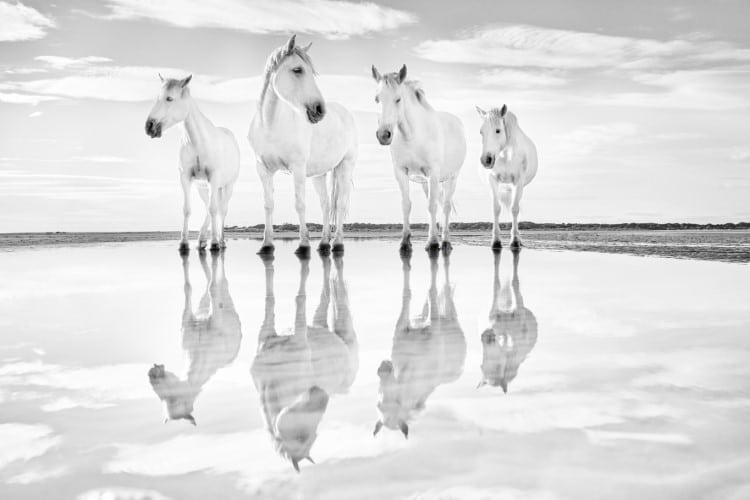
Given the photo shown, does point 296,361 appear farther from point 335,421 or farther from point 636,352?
point 636,352

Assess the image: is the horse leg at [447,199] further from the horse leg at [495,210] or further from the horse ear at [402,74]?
the horse ear at [402,74]

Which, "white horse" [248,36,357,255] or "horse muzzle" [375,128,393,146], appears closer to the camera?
"white horse" [248,36,357,255]

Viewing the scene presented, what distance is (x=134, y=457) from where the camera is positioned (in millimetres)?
1112

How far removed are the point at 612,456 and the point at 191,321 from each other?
80.0 inches

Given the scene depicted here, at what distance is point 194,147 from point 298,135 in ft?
6.03

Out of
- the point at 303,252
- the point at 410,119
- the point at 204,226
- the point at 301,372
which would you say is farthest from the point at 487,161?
the point at 301,372

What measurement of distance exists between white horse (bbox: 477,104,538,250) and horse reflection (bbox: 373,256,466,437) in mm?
6195

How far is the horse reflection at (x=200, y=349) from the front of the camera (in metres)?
1.47

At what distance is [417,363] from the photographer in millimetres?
1783

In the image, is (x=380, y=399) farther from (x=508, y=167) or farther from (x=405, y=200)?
(x=508, y=167)

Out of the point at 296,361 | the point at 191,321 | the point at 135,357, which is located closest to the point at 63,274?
the point at 191,321

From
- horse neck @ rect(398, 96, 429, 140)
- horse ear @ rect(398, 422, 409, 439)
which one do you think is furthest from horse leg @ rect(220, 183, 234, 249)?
horse ear @ rect(398, 422, 409, 439)

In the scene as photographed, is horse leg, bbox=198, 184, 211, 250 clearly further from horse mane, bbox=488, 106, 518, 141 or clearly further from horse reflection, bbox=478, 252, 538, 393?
horse reflection, bbox=478, 252, 538, 393

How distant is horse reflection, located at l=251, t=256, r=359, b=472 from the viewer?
1217 millimetres
